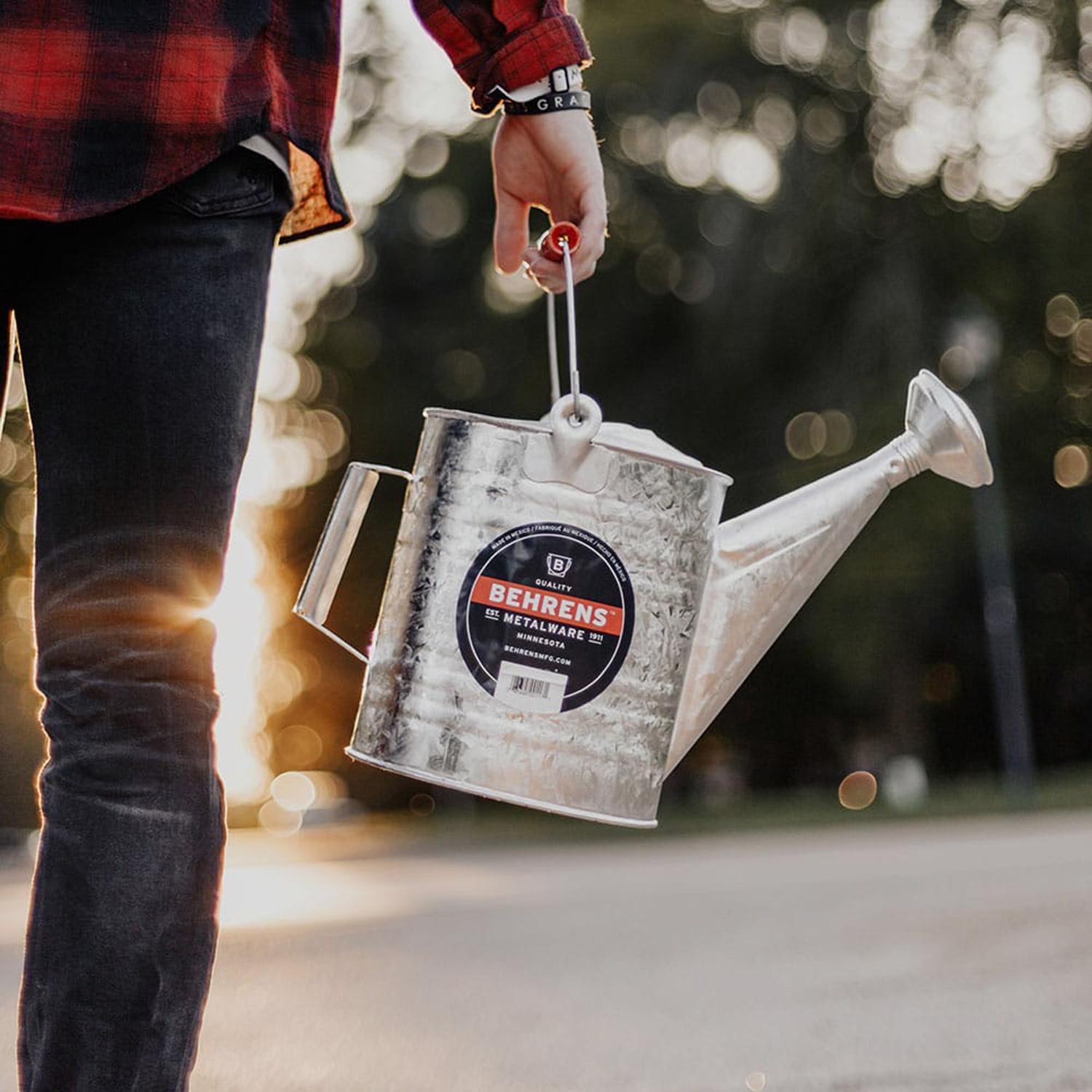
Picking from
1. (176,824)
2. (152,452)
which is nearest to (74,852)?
(176,824)

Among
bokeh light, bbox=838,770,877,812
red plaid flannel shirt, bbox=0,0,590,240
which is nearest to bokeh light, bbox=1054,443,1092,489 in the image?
bokeh light, bbox=838,770,877,812

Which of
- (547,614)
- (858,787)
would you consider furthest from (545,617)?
(858,787)

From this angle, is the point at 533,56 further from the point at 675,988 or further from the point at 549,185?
the point at 675,988

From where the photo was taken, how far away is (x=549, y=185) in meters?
1.81

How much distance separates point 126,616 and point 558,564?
0.52 m

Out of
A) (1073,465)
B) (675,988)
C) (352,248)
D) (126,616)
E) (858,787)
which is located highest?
(352,248)

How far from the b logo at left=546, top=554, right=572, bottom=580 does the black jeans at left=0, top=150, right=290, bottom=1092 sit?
42cm

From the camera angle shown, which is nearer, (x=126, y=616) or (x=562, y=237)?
(x=126, y=616)

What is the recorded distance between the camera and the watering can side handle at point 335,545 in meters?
1.83

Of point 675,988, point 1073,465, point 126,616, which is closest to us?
point 126,616

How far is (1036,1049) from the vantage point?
248 centimetres

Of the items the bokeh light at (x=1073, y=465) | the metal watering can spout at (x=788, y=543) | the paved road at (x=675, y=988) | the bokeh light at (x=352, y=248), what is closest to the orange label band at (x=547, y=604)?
the metal watering can spout at (x=788, y=543)

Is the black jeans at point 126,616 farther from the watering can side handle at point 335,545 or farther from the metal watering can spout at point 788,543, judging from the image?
the metal watering can spout at point 788,543

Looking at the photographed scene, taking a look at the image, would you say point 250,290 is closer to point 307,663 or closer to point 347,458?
point 347,458
